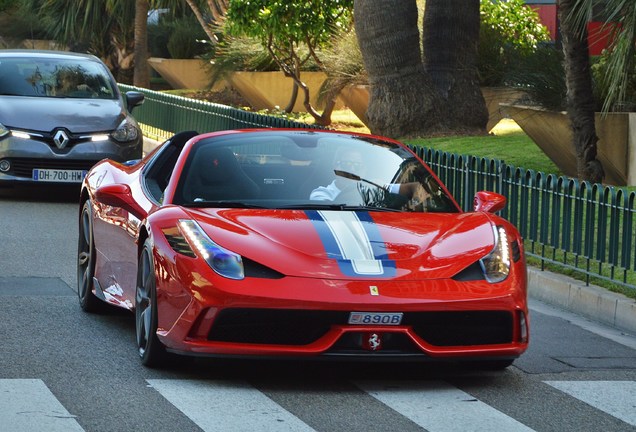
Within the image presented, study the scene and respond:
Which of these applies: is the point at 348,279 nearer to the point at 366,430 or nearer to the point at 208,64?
the point at 366,430

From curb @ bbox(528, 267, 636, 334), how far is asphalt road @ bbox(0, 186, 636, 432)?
0.49m

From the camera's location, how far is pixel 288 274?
7.17 m

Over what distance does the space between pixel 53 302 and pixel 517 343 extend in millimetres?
3700

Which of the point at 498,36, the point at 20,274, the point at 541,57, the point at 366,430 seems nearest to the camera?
the point at 366,430

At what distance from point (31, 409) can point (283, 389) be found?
51.5 inches

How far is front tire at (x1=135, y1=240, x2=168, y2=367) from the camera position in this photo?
7613 millimetres

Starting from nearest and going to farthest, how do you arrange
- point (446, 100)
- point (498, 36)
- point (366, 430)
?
1. point (366, 430)
2. point (446, 100)
3. point (498, 36)

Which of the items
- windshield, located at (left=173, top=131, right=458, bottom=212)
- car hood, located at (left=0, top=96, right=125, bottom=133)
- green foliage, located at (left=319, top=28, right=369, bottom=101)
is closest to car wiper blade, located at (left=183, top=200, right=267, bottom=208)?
windshield, located at (left=173, top=131, right=458, bottom=212)

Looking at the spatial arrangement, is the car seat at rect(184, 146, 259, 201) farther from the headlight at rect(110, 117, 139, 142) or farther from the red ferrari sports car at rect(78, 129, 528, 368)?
the headlight at rect(110, 117, 139, 142)

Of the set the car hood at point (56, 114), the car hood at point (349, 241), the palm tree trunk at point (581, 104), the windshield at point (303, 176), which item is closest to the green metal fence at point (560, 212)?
the palm tree trunk at point (581, 104)

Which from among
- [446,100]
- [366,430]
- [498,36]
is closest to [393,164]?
[366,430]

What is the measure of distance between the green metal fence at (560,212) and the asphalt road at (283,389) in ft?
4.98

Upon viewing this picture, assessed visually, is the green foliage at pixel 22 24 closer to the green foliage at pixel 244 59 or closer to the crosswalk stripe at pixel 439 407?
the green foliage at pixel 244 59

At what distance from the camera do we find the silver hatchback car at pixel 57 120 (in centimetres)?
1605
